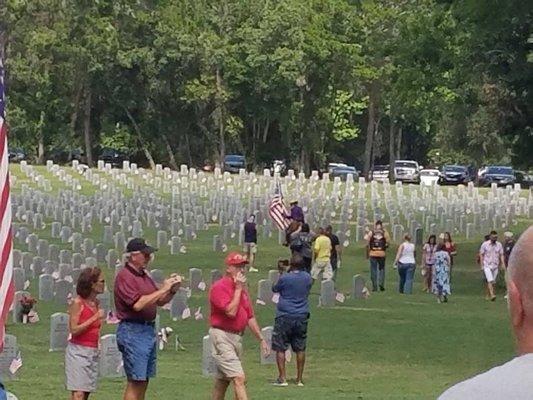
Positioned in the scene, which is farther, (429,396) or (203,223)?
(203,223)

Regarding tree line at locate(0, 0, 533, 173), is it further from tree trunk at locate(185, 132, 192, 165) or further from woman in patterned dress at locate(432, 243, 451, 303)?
woman in patterned dress at locate(432, 243, 451, 303)

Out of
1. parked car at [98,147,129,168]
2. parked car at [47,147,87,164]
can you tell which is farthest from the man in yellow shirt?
parked car at [98,147,129,168]

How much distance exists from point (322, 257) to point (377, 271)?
5.38 ft

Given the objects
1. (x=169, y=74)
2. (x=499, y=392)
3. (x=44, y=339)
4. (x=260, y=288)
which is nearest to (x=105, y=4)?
(x=169, y=74)

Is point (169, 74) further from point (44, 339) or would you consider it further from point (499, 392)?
point (499, 392)

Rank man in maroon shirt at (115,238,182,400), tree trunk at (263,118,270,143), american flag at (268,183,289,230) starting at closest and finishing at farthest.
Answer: man in maroon shirt at (115,238,182,400) < american flag at (268,183,289,230) < tree trunk at (263,118,270,143)

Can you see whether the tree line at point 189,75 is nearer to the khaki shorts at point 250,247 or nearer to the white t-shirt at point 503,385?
the khaki shorts at point 250,247

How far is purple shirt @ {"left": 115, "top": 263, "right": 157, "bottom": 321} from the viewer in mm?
11484

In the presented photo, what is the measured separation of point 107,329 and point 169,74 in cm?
5986

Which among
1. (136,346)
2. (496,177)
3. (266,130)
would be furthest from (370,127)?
(136,346)

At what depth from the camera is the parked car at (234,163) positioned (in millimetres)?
82162

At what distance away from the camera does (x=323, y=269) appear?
28.8 metres

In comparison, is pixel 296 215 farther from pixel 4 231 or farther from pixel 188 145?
pixel 188 145

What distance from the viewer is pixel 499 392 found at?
333 centimetres
